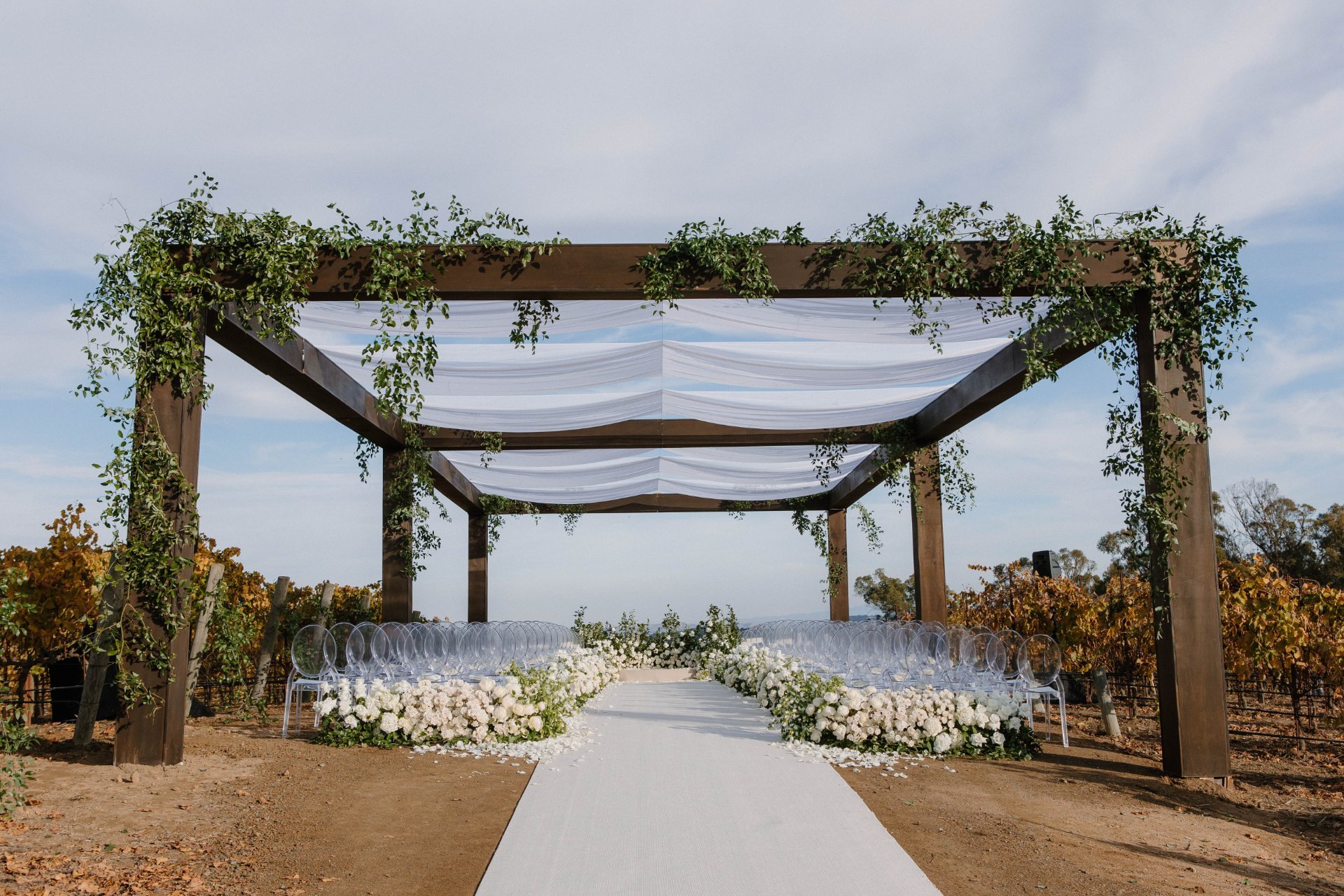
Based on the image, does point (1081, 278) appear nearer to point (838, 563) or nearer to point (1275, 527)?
point (838, 563)

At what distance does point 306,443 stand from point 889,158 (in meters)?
5.99

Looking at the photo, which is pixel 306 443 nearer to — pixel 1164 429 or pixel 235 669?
pixel 235 669

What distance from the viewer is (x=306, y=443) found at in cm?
880

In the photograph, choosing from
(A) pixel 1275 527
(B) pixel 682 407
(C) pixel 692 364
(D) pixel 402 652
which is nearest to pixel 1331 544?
(A) pixel 1275 527

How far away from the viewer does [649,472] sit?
11461 mm

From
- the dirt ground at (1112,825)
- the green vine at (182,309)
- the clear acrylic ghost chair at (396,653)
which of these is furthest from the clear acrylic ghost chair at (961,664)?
the clear acrylic ghost chair at (396,653)

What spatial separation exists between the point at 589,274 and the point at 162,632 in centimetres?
318

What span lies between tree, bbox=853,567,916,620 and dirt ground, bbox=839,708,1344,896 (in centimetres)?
1819

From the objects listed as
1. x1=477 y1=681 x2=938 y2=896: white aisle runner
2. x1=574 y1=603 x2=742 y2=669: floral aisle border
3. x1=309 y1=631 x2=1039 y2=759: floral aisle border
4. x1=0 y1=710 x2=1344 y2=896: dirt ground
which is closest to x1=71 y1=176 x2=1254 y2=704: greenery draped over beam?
x1=0 y1=710 x2=1344 y2=896: dirt ground

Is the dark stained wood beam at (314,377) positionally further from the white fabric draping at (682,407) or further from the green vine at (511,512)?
the green vine at (511,512)

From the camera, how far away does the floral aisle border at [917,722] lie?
585 cm

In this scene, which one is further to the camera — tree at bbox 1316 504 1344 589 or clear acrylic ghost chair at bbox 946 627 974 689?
tree at bbox 1316 504 1344 589

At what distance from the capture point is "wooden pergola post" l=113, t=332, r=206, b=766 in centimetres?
501

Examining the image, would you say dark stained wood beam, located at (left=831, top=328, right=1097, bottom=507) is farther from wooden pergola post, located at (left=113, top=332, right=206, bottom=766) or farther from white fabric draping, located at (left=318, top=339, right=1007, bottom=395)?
wooden pergola post, located at (left=113, top=332, right=206, bottom=766)
